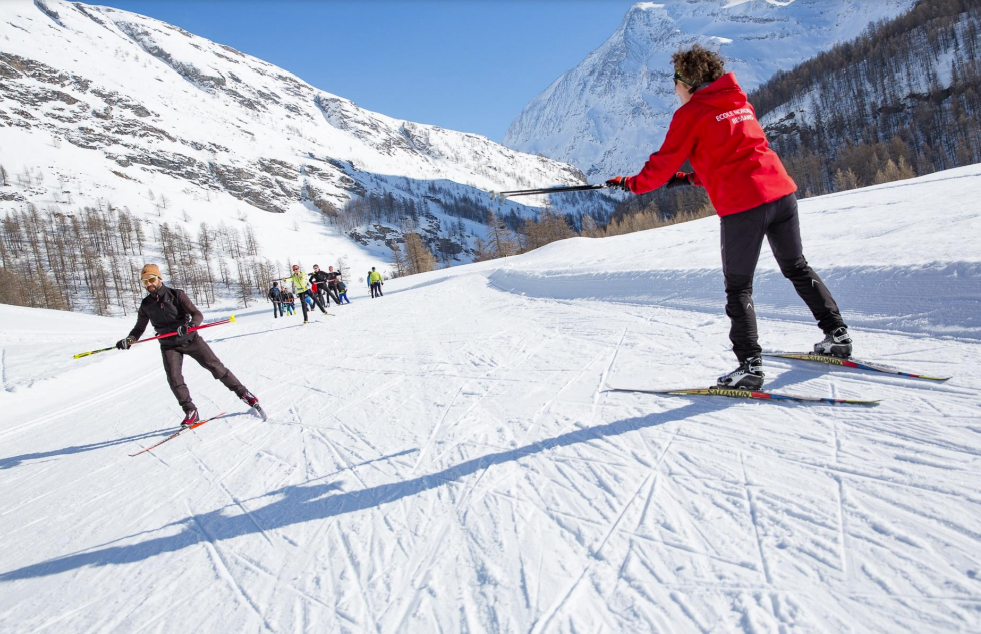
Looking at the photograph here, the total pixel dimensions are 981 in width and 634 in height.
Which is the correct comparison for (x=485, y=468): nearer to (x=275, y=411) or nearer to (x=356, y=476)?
(x=356, y=476)

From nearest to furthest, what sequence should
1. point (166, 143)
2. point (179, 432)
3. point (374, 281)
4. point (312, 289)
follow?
point (179, 432) < point (312, 289) < point (374, 281) < point (166, 143)

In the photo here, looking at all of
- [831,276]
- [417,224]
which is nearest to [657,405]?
[831,276]

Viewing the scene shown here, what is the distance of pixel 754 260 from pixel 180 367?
18.7 feet

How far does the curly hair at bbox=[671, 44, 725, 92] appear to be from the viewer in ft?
8.88

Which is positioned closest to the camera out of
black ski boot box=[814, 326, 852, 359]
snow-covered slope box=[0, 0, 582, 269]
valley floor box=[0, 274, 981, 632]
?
valley floor box=[0, 274, 981, 632]

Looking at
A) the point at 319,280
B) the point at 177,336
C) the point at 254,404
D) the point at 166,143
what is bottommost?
the point at 254,404

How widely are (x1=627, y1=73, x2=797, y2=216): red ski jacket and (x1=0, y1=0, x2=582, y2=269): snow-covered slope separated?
96.0 m

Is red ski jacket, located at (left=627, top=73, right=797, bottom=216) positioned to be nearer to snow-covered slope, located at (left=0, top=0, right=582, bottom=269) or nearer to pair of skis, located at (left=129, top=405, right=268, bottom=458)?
pair of skis, located at (left=129, top=405, right=268, bottom=458)

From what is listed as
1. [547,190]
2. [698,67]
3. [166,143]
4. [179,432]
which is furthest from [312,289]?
[166,143]

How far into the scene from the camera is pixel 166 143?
4727 inches

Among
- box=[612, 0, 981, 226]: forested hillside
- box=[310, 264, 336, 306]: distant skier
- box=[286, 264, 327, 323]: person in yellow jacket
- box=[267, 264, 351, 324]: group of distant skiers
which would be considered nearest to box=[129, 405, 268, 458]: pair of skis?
box=[267, 264, 351, 324]: group of distant skiers

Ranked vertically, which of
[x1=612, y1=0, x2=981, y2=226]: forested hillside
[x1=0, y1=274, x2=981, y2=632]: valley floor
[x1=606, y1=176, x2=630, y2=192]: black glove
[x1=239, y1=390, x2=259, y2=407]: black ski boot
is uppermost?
[x1=612, y1=0, x2=981, y2=226]: forested hillside

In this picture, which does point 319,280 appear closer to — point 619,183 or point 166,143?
point 619,183

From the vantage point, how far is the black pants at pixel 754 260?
2711 mm
